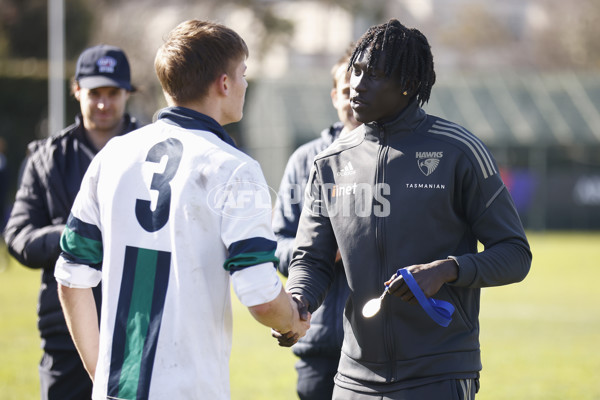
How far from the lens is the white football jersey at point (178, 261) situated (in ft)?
9.13

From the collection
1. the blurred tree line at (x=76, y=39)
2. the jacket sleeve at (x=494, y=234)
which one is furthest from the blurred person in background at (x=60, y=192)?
the blurred tree line at (x=76, y=39)

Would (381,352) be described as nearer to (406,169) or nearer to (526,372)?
→ (406,169)

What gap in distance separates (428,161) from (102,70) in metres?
2.34

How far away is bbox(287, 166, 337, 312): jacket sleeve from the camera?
137 inches

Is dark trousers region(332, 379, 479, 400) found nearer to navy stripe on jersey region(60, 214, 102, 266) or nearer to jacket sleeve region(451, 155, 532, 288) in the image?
jacket sleeve region(451, 155, 532, 288)

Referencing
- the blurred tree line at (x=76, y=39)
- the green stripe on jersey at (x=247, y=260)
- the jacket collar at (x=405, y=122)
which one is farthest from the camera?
the blurred tree line at (x=76, y=39)

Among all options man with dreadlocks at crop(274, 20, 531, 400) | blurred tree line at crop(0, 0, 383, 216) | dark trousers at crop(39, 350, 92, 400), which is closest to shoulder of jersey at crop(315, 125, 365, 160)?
man with dreadlocks at crop(274, 20, 531, 400)

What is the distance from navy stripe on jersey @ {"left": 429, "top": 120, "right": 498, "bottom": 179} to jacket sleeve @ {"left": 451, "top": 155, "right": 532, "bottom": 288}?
0.03m

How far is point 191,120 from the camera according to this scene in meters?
2.96

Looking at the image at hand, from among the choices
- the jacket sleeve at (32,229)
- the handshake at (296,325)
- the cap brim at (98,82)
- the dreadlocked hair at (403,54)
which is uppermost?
the cap brim at (98,82)

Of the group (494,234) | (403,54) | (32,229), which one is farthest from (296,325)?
(32,229)

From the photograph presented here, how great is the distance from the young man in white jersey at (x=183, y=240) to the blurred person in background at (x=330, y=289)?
1348 millimetres

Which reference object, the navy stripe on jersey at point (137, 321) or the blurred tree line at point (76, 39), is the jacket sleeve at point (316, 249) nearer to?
the navy stripe on jersey at point (137, 321)

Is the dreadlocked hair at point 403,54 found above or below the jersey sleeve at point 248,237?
above
